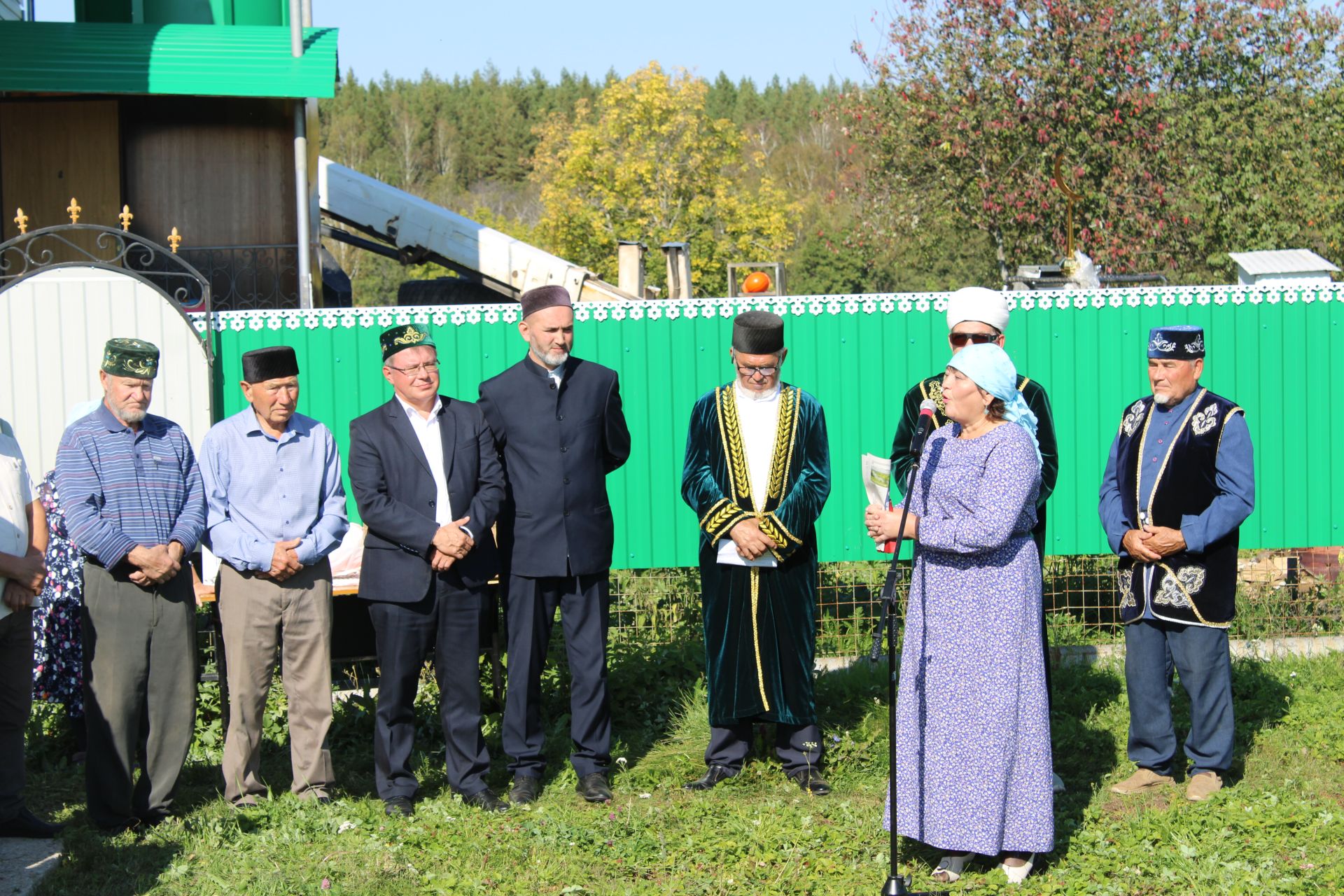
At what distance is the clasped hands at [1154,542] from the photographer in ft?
17.0

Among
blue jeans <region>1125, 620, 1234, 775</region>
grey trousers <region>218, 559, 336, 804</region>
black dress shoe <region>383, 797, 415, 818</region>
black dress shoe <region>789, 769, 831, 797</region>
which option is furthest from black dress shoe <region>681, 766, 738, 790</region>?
blue jeans <region>1125, 620, 1234, 775</region>

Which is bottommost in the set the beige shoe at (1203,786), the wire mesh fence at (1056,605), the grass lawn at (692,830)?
the grass lawn at (692,830)

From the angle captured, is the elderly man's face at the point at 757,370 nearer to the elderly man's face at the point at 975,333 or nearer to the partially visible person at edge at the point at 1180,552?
the elderly man's face at the point at 975,333

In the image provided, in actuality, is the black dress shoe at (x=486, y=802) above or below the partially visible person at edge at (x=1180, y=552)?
below

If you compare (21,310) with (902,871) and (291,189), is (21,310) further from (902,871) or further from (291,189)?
(902,871)

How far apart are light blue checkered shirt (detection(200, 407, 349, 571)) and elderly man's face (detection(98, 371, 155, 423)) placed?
278mm

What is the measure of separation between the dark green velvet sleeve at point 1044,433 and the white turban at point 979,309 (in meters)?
0.28

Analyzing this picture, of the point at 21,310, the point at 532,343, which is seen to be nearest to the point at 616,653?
the point at 532,343

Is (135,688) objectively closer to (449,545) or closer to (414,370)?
(449,545)

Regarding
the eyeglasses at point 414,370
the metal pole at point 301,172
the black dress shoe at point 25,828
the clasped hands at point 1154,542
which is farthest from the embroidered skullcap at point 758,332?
the metal pole at point 301,172

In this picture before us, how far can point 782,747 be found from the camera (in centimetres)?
564

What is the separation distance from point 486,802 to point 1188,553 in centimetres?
287

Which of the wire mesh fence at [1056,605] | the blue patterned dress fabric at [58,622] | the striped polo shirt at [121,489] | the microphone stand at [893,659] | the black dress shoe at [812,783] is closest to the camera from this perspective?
the microphone stand at [893,659]

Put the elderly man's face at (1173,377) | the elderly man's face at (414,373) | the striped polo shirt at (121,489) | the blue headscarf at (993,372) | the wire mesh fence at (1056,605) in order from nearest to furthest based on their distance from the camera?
the blue headscarf at (993,372), the striped polo shirt at (121,489), the elderly man's face at (1173,377), the elderly man's face at (414,373), the wire mesh fence at (1056,605)
